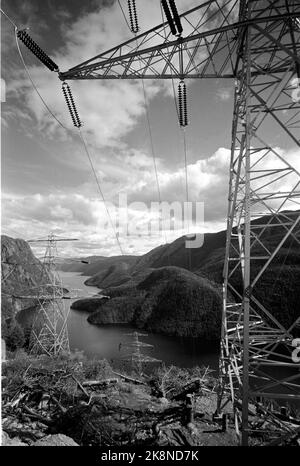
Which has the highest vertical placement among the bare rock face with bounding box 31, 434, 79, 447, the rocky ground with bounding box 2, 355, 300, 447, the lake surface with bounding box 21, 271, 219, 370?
the bare rock face with bounding box 31, 434, 79, 447

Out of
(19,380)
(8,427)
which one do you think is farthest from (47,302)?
(8,427)

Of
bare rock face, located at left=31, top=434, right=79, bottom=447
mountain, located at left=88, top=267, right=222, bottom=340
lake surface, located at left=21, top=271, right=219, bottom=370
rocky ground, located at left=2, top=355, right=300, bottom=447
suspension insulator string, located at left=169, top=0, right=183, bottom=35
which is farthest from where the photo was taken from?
mountain, located at left=88, top=267, right=222, bottom=340

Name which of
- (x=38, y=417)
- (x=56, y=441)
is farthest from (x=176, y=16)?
(x=38, y=417)

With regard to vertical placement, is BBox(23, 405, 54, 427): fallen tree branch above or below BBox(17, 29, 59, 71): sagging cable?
below

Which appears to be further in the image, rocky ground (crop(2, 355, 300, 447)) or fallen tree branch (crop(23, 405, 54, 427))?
fallen tree branch (crop(23, 405, 54, 427))

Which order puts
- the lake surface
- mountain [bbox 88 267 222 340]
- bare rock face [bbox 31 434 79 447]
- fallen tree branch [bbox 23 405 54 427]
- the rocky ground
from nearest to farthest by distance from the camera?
1. bare rock face [bbox 31 434 79 447]
2. the rocky ground
3. fallen tree branch [bbox 23 405 54 427]
4. the lake surface
5. mountain [bbox 88 267 222 340]

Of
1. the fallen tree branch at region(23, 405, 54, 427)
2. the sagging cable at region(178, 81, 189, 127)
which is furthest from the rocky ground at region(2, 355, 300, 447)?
the sagging cable at region(178, 81, 189, 127)

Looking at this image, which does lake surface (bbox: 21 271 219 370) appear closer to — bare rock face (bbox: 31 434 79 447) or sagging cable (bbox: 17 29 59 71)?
bare rock face (bbox: 31 434 79 447)
